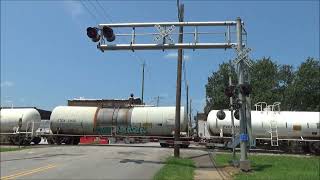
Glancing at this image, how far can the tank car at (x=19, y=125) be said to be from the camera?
146 ft

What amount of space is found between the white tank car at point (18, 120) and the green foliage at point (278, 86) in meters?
29.4

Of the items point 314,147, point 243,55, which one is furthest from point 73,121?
point 243,55

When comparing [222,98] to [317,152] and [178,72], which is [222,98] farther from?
[178,72]

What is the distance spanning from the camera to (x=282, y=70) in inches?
3329

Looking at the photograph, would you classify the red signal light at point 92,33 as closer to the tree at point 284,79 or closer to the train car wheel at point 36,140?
the train car wheel at point 36,140

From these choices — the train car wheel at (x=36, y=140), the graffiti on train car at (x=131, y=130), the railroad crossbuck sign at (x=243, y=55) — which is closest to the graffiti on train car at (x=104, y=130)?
the graffiti on train car at (x=131, y=130)

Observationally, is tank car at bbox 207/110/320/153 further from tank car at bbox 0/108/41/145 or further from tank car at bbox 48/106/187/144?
tank car at bbox 0/108/41/145

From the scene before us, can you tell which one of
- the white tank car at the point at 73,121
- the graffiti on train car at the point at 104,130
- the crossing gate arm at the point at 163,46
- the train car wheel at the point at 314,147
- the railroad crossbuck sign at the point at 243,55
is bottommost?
the train car wheel at the point at 314,147

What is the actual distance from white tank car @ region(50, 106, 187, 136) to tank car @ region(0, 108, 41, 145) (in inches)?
70.6

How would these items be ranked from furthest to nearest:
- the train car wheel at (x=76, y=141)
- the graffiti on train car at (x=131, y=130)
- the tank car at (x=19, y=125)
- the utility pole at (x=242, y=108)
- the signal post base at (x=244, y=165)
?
the train car wheel at (x=76, y=141) → the tank car at (x=19, y=125) → the graffiti on train car at (x=131, y=130) → the utility pole at (x=242, y=108) → the signal post base at (x=244, y=165)

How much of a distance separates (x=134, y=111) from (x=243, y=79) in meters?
22.2

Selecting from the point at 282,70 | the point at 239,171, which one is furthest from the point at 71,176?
the point at 282,70

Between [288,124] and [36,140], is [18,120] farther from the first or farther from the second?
[288,124]

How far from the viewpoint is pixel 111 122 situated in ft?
143
